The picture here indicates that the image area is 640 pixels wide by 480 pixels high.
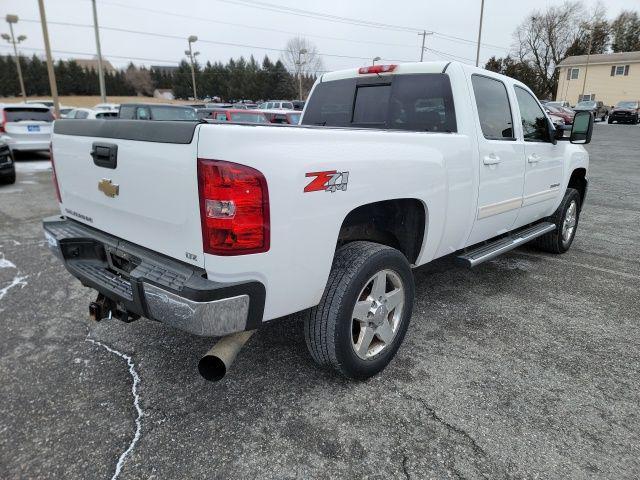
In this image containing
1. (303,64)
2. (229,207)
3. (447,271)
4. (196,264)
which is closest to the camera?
(229,207)

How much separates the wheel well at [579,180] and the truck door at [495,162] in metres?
1.98

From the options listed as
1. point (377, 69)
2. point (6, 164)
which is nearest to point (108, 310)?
point (377, 69)

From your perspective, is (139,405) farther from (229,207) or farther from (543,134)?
(543,134)

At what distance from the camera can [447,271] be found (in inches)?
186

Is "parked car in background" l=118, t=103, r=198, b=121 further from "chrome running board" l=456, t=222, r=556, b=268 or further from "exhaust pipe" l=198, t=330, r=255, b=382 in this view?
"exhaust pipe" l=198, t=330, r=255, b=382

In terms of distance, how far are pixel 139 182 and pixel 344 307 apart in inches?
48.3

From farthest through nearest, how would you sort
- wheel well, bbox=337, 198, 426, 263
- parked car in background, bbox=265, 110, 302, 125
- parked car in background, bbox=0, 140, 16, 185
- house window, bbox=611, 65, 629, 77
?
house window, bbox=611, 65, 629, 77, parked car in background, bbox=265, 110, 302, 125, parked car in background, bbox=0, 140, 16, 185, wheel well, bbox=337, 198, 426, 263

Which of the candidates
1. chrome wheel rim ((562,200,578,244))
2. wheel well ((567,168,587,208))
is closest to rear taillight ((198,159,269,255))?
chrome wheel rim ((562,200,578,244))

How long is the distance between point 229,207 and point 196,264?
13.2 inches

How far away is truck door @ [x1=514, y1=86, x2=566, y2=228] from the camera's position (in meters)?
4.08

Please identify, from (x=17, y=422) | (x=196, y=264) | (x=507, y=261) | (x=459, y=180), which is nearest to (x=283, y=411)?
(x=196, y=264)

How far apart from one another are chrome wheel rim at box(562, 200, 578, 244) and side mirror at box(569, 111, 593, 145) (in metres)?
1.11

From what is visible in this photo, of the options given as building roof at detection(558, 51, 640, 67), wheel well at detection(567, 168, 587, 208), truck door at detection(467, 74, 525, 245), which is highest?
building roof at detection(558, 51, 640, 67)

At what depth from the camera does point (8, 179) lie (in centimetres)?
929
